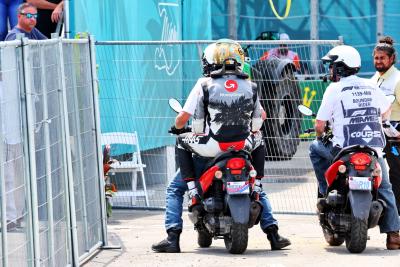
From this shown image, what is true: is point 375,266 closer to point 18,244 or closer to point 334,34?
point 18,244

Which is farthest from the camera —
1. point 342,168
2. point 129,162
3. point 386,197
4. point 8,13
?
point 129,162

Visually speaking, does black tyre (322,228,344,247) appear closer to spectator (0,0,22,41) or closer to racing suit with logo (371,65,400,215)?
racing suit with logo (371,65,400,215)

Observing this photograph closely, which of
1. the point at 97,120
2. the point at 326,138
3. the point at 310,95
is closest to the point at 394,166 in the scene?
the point at 326,138

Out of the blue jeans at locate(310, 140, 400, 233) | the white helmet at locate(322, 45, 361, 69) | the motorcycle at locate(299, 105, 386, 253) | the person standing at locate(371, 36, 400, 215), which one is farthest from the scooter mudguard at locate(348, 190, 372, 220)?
the person standing at locate(371, 36, 400, 215)

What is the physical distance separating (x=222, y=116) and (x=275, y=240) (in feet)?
3.83

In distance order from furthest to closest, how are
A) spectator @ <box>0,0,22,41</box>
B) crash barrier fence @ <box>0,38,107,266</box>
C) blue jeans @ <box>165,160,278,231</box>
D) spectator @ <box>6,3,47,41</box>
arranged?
spectator @ <box>0,0,22,41</box> < spectator @ <box>6,3,47,41</box> < blue jeans @ <box>165,160,278,231</box> < crash barrier fence @ <box>0,38,107,266</box>

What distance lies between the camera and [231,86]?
10.7 m

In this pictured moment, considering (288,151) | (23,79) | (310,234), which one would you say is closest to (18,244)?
(23,79)

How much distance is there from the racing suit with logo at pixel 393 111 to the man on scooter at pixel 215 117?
198 centimetres

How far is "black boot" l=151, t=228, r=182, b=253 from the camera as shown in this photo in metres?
11.0

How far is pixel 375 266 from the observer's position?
32.8 ft

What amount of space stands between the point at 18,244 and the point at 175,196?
2.85 meters

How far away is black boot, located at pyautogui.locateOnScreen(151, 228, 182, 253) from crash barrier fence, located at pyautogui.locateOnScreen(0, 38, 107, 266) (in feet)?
1.72

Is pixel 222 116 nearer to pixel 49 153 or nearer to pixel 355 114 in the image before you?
pixel 355 114
